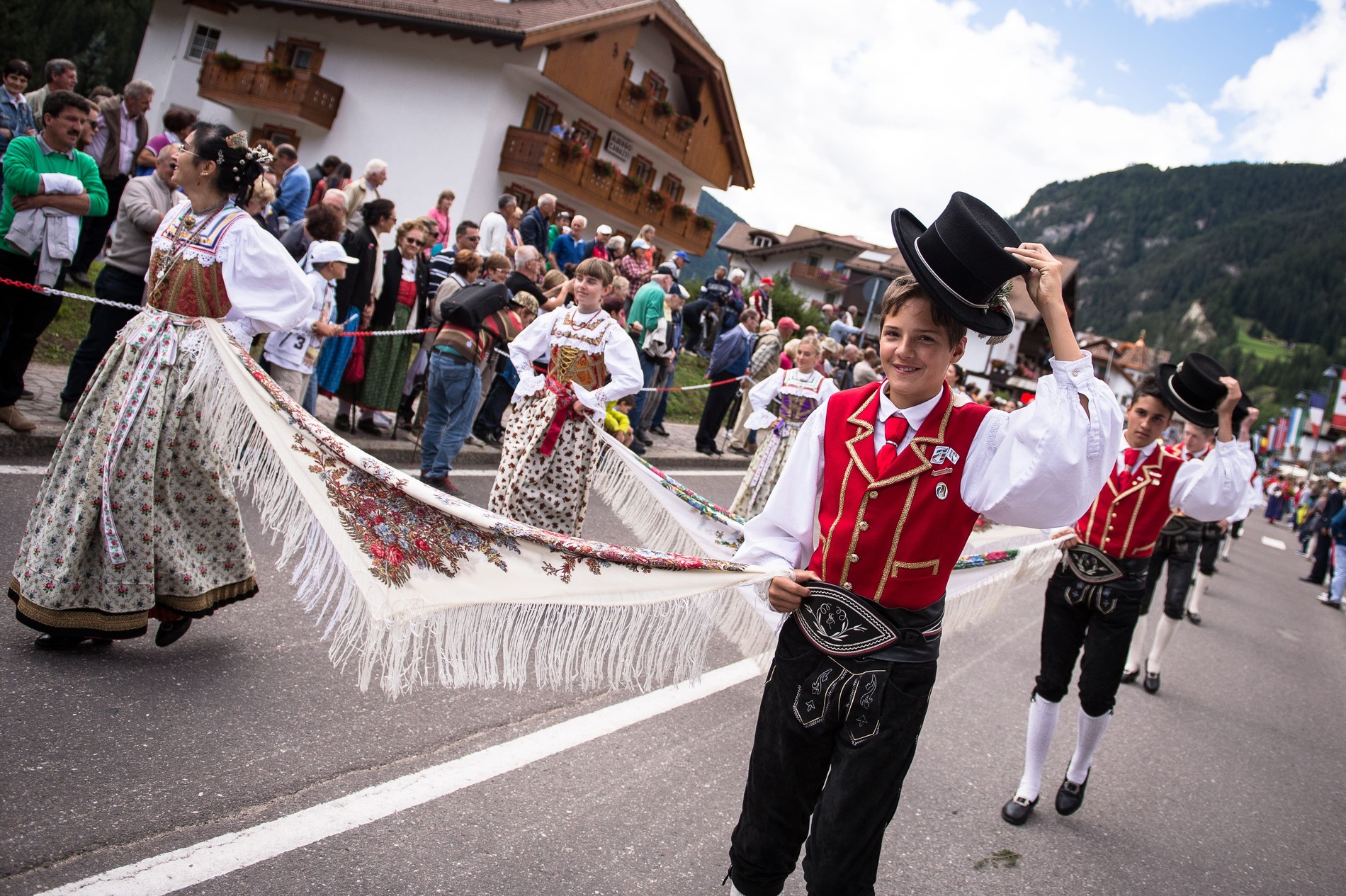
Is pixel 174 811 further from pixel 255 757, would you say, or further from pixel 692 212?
pixel 692 212

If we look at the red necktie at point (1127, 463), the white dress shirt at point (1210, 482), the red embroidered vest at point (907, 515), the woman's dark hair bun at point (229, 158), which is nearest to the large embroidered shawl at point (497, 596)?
the red embroidered vest at point (907, 515)

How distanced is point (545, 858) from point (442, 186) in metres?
22.2

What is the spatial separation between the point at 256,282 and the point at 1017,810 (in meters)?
4.10

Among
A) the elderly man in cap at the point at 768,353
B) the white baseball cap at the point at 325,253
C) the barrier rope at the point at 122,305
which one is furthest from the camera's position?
the elderly man in cap at the point at 768,353

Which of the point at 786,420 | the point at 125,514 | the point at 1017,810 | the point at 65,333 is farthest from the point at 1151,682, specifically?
the point at 65,333

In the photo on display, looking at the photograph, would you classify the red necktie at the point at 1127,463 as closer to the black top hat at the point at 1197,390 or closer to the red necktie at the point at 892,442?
the black top hat at the point at 1197,390

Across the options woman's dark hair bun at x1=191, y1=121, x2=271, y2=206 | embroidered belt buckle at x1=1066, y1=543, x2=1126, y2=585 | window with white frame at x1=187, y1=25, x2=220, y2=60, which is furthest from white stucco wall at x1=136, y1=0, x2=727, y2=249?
embroidered belt buckle at x1=1066, y1=543, x2=1126, y2=585

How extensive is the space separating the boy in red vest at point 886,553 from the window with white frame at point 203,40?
99.4 ft

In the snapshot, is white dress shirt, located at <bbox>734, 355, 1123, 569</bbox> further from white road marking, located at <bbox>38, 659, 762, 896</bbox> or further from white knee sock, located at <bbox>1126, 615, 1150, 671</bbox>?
white knee sock, located at <bbox>1126, 615, 1150, 671</bbox>

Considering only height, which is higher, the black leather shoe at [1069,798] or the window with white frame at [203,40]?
the window with white frame at [203,40]

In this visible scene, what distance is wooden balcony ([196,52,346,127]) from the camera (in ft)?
78.3

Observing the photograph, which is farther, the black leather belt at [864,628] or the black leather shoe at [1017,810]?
the black leather shoe at [1017,810]

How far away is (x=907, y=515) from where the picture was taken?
2.46m

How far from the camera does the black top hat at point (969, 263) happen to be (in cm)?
224
